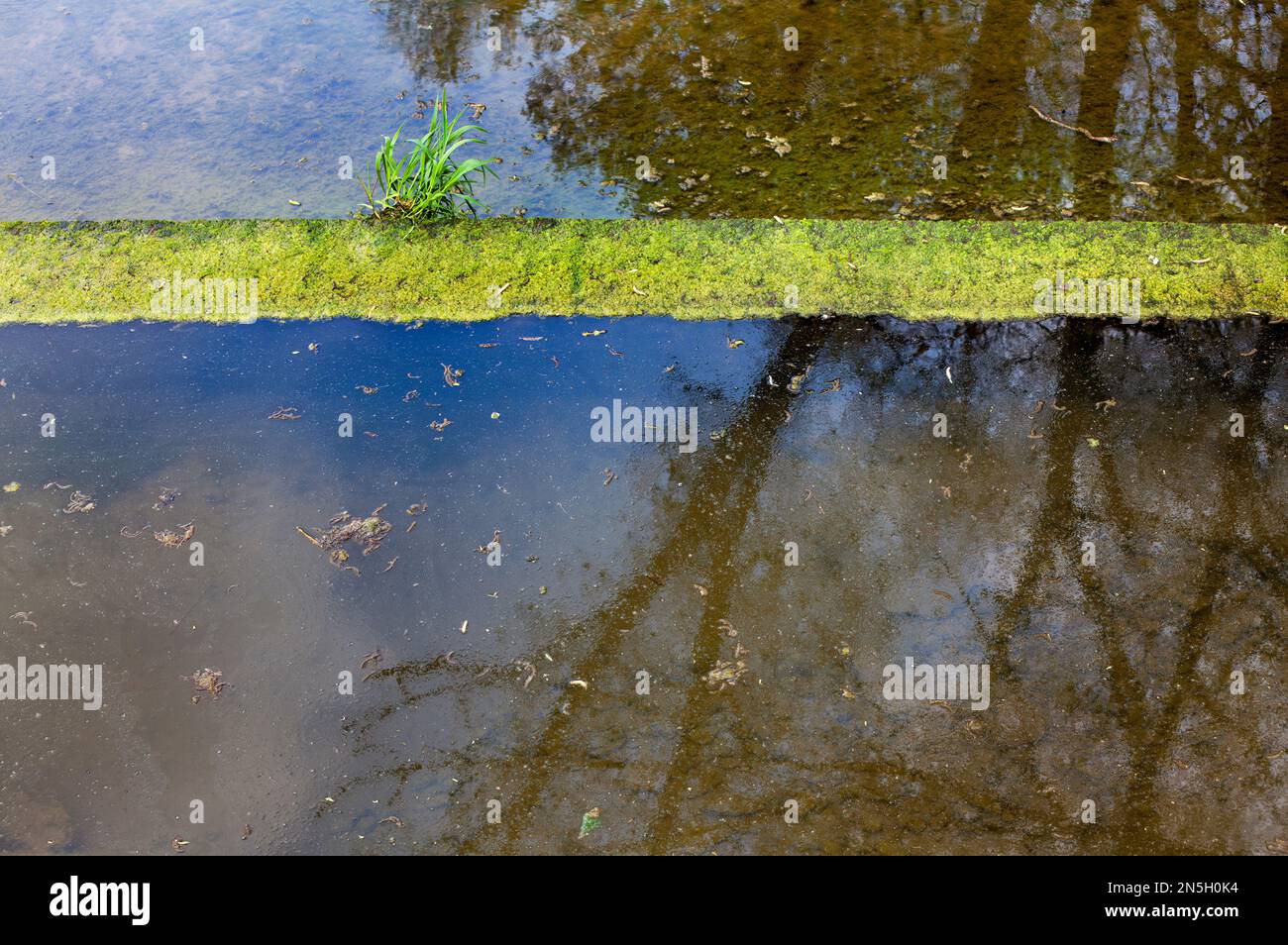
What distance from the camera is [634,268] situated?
412cm

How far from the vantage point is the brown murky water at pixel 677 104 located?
14.9 feet

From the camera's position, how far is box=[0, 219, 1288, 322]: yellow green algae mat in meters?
3.95

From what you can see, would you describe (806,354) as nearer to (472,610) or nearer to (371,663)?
(472,610)

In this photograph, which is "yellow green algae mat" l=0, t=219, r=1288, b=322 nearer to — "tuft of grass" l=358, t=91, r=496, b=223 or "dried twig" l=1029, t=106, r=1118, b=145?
"tuft of grass" l=358, t=91, r=496, b=223

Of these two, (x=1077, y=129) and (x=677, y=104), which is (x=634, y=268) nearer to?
(x=677, y=104)

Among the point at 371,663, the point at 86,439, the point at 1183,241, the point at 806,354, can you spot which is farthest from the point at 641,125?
the point at 371,663

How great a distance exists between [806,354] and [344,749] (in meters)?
2.17

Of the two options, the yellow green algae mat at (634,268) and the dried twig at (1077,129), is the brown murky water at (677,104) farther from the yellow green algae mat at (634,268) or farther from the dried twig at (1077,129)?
the yellow green algae mat at (634,268)

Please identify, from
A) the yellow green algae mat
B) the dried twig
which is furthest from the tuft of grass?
the dried twig

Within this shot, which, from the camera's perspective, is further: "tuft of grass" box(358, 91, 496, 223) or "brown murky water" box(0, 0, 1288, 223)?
"brown murky water" box(0, 0, 1288, 223)

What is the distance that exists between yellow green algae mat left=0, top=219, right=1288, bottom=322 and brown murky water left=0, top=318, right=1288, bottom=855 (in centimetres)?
15

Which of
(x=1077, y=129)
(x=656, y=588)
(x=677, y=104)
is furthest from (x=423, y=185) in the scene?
(x=1077, y=129)

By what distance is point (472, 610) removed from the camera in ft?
9.48

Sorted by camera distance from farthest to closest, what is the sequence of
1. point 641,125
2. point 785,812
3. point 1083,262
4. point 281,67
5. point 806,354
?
point 281,67
point 641,125
point 1083,262
point 806,354
point 785,812
